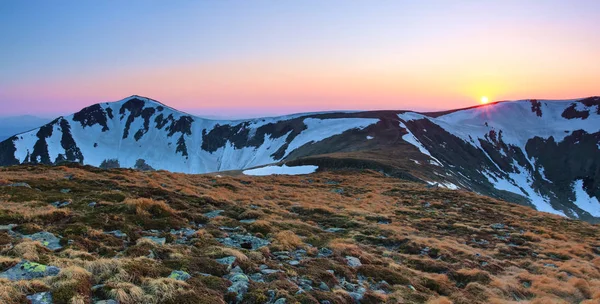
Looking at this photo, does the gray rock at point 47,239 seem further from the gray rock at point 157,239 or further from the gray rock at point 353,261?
the gray rock at point 353,261

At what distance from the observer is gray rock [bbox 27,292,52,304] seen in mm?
6992

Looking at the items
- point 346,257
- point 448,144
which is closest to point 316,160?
point 346,257

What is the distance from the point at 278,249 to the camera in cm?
1354

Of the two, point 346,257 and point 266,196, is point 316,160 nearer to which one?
point 266,196

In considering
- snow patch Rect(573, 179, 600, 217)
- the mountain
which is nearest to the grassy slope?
the mountain

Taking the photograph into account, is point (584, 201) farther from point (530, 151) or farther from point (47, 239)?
point (47, 239)

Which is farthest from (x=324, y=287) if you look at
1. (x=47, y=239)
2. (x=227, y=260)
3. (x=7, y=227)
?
(x=7, y=227)

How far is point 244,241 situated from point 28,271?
23.4 ft

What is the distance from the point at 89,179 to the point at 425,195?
31.1m

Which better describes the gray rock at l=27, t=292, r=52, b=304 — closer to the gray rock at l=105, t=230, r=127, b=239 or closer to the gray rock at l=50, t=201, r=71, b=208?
the gray rock at l=105, t=230, r=127, b=239

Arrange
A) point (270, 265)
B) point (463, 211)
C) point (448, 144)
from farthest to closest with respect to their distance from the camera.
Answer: point (448, 144) < point (463, 211) < point (270, 265)

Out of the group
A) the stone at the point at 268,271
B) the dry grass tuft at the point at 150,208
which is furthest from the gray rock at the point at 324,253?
the dry grass tuft at the point at 150,208

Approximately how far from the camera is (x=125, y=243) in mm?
11883

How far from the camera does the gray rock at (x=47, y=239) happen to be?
10.6 metres
